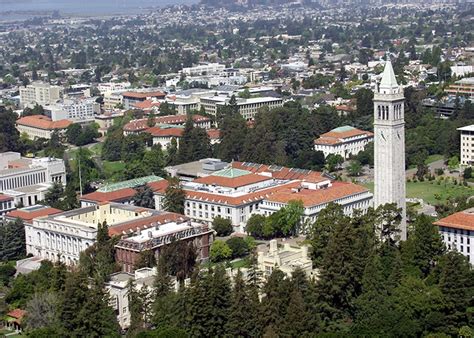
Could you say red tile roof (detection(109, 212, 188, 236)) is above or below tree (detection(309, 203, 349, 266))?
below

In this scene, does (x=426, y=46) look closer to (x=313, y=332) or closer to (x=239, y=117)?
(x=239, y=117)

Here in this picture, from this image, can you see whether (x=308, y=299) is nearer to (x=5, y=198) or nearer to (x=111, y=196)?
(x=111, y=196)

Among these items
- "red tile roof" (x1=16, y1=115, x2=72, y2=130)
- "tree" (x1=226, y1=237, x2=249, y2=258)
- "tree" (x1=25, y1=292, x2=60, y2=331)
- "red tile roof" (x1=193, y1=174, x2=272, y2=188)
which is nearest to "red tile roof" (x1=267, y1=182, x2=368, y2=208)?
"red tile roof" (x1=193, y1=174, x2=272, y2=188)

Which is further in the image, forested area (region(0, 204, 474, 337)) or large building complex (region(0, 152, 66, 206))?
large building complex (region(0, 152, 66, 206))

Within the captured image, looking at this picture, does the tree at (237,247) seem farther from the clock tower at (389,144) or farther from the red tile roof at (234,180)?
the red tile roof at (234,180)

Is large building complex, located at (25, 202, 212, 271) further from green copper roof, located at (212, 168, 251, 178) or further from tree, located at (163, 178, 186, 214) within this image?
green copper roof, located at (212, 168, 251, 178)

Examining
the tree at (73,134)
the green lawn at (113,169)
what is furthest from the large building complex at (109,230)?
the tree at (73,134)

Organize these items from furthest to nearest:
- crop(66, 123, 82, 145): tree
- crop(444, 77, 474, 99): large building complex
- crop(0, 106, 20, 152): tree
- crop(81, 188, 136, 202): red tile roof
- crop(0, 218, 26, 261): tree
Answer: crop(444, 77, 474, 99): large building complex
crop(66, 123, 82, 145): tree
crop(0, 106, 20, 152): tree
crop(81, 188, 136, 202): red tile roof
crop(0, 218, 26, 261): tree
